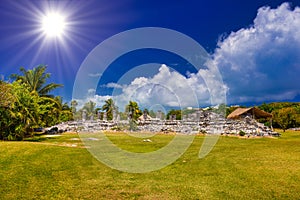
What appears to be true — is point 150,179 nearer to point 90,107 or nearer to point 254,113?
point 254,113

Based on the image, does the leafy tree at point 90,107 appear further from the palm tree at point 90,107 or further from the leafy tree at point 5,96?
the leafy tree at point 5,96

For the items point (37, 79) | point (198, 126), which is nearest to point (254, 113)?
point (198, 126)

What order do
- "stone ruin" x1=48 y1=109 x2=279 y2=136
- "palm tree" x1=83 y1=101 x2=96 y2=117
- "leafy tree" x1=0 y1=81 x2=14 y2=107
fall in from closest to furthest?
"leafy tree" x1=0 y1=81 x2=14 y2=107 → "stone ruin" x1=48 y1=109 x2=279 y2=136 → "palm tree" x1=83 y1=101 x2=96 y2=117

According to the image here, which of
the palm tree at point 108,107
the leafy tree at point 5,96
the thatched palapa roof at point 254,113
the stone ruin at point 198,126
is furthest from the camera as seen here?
the palm tree at point 108,107

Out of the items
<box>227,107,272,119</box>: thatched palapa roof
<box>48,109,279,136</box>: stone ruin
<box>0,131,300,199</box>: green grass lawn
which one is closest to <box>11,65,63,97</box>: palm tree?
<box>48,109,279,136</box>: stone ruin

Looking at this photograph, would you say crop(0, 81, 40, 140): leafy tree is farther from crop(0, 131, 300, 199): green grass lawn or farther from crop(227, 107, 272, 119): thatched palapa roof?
crop(227, 107, 272, 119): thatched palapa roof

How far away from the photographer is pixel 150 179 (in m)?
7.55

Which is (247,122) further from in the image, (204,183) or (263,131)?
(204,183)

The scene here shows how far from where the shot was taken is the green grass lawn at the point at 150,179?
6121 millimetres

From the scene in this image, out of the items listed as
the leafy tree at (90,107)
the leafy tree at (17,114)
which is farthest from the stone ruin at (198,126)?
the leafy tree at (90,107)

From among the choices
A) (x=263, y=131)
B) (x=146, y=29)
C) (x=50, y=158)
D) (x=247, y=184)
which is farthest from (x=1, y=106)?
(x=263, y=131)

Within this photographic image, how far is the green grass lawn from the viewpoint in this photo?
241 inches

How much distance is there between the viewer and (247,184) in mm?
6773

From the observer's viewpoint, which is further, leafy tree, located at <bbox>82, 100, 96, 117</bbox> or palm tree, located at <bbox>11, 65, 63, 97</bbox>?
leafy tree, located at <bbox>82, 100, 96, 117</bbox>
